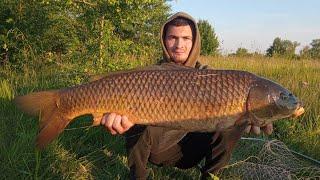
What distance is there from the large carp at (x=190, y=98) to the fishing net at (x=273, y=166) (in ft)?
3.23

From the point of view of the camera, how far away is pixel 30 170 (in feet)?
10.9

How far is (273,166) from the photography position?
11.9ft

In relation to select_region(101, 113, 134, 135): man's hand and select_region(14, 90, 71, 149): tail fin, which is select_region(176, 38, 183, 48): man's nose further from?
select_region(14, 90, 71, 149): tail fin

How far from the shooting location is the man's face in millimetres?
3506

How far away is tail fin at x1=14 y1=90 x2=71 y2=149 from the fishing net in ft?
4.25

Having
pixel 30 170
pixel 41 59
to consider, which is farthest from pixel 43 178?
pixel 41 59

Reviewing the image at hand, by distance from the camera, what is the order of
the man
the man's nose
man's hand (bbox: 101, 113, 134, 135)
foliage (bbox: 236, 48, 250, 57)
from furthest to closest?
foliage (bbox: 236, 48, 250, 57) → the man's nose → the man → man's hand (bbox: 101, 113, 134, 135)

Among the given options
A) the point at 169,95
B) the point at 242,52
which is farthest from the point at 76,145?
the point at 242,52

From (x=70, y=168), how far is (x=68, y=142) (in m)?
0.43

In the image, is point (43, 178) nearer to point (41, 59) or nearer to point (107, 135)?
point (107, 135)

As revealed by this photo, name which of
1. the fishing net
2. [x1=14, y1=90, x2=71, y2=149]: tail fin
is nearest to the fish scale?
[x1=14, y1=90, x2=71, y2=149]: tail fin

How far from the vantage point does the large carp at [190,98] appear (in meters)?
2.53

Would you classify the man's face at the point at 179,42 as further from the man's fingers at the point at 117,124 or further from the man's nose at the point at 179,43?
the man's fingers at the point at 117,124

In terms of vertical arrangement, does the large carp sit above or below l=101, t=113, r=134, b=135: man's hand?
above
